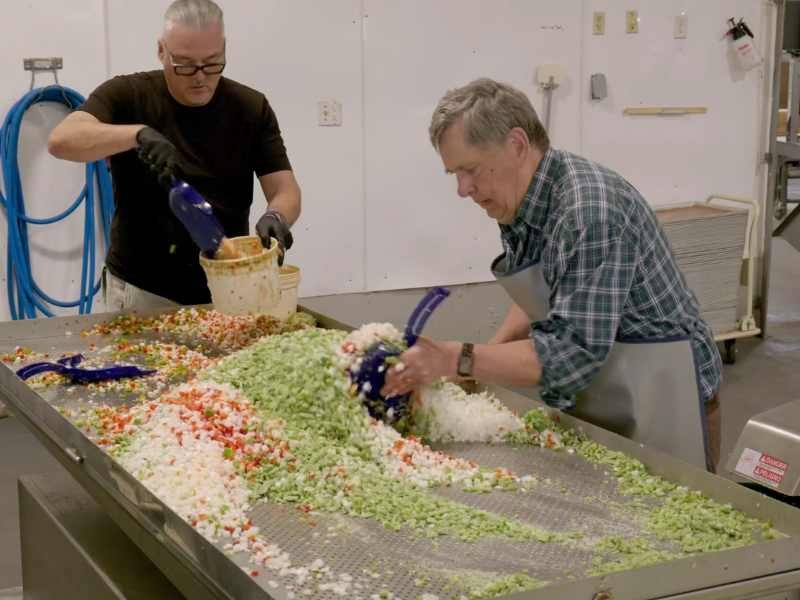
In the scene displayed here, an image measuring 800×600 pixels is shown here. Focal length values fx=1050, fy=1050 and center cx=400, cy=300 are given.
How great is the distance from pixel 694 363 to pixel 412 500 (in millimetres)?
706

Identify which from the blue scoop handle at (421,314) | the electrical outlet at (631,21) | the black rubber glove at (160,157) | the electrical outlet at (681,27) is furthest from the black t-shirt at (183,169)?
the electrical outlet at (681,27)

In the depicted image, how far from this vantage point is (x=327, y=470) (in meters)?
1.83

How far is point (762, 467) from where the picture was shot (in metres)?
1.83

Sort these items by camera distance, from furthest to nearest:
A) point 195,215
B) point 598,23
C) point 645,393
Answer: point 598,23 < point 195,215 < point 645,393

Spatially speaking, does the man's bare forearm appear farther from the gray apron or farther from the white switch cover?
the white switch cover

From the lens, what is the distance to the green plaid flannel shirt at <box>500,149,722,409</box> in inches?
76.4

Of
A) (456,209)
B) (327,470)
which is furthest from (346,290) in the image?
(327,470)

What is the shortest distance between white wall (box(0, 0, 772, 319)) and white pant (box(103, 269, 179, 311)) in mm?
1415

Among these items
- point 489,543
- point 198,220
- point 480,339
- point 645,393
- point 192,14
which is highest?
point 192,14

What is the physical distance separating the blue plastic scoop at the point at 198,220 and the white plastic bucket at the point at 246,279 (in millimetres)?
31

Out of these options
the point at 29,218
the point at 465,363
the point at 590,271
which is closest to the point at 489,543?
the point at 465,363

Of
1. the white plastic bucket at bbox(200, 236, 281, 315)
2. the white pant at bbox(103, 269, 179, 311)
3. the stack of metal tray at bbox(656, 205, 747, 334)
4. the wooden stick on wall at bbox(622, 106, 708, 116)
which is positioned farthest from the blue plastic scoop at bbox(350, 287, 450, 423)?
the wooden stick on wall at bbox(622, 106, 708, 116)

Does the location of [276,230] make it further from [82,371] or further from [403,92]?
[403,92]

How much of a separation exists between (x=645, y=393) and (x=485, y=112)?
2.11ft
